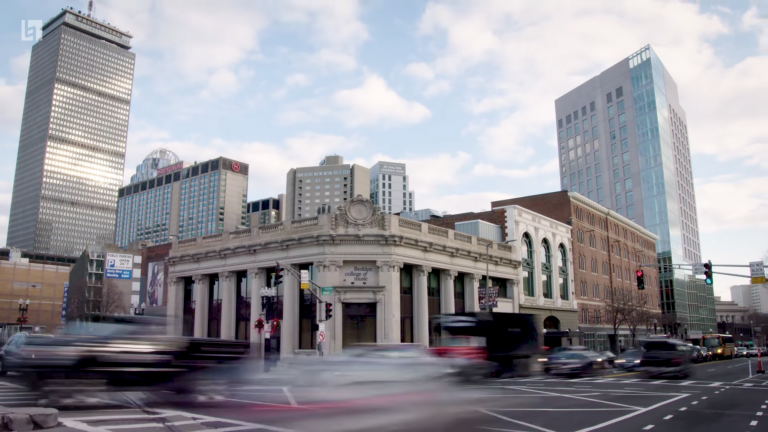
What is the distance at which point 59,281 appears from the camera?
116062mm

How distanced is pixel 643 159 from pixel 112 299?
94.0 metres

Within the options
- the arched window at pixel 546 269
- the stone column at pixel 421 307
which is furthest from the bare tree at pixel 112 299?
the arched window at pixel 546 269

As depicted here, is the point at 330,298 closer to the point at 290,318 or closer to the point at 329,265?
the point at 329,265

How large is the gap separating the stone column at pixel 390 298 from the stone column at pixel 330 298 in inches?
118

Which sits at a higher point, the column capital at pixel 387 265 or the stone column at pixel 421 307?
the column capital at pixel 387 265

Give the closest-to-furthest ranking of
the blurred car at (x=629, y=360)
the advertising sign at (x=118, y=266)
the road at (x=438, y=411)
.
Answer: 1. the road at (x=438, y=411)
2. the blurred car at (x=629, y=360)
3. the advertising sign at (x=118, y=266)

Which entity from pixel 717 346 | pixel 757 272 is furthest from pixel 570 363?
pixel 717 346

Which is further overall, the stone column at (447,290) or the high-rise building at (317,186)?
the high-rise building at (317,186)

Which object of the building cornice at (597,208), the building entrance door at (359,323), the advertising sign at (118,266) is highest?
the building cornice at (597,208)

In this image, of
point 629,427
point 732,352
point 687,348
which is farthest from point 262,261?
point 732,352

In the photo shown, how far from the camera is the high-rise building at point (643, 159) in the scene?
10553 cm

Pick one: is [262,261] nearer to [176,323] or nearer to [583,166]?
[176,323]

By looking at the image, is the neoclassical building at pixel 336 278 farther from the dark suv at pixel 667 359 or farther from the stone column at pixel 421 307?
the dark suv at pixel 667 359

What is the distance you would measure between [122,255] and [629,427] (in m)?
66.3
